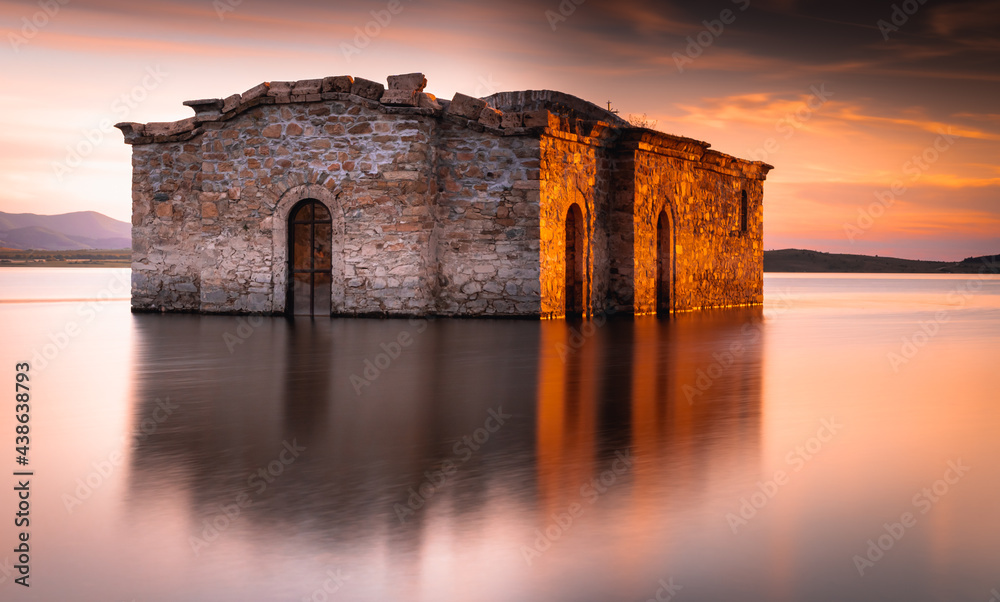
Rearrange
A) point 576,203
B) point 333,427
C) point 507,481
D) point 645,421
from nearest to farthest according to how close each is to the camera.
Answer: point 507,481, point 333,427, point 645,421, point 576,203

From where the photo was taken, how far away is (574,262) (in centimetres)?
1895

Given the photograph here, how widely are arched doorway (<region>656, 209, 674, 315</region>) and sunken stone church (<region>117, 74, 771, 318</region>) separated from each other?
1.33 m

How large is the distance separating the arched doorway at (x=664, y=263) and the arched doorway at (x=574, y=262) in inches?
135

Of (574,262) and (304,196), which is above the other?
(304,196)

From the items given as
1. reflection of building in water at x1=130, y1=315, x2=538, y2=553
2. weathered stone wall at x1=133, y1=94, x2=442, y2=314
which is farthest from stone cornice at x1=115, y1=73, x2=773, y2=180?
reflection of building in water at x1=130, y1=315, x2=538, y2=553

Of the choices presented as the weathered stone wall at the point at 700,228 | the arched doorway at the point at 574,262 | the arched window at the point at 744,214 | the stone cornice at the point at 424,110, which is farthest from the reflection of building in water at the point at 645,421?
the arched window at the point at 744,214

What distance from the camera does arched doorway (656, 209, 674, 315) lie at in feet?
71.6

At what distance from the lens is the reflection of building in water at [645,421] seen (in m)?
4.14

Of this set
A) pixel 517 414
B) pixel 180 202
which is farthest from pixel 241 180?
pixel 517 414

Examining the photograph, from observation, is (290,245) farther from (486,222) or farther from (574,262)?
(574,262)

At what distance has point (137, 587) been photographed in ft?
9.70

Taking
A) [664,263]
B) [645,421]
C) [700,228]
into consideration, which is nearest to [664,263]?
[664,263]

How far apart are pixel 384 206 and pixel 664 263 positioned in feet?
24.6

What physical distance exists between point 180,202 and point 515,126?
23.1 ft
